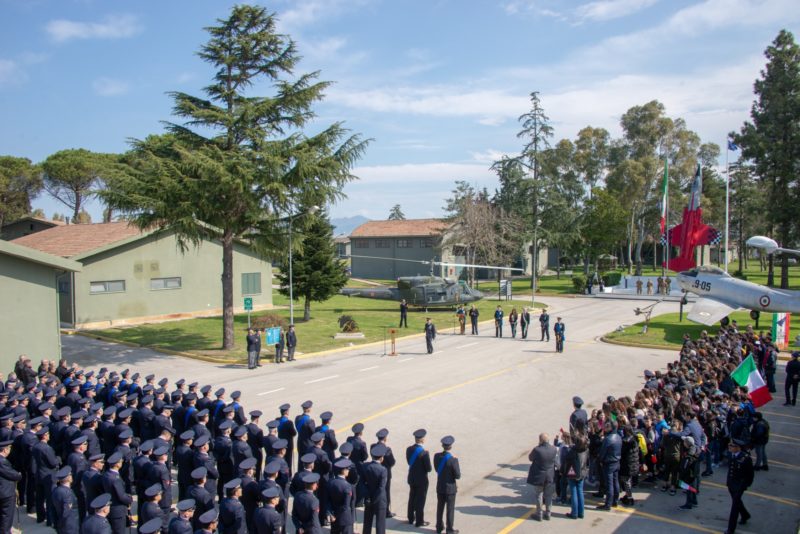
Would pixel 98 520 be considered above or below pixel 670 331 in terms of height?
above

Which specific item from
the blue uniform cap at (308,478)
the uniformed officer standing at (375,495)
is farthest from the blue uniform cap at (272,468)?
the uniformed officer standing at (375,495)

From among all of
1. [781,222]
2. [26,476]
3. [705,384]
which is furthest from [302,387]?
[781,222]

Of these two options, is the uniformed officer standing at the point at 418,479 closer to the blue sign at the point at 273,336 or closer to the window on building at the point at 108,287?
the blue sign at the point at 273,336

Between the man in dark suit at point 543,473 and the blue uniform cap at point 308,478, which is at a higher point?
the blue uniform cap at point 308,478

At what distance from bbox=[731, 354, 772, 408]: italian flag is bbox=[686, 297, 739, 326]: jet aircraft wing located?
1245 cm

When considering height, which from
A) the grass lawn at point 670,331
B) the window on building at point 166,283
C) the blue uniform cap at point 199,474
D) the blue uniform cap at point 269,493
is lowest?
the grass lawn at point 670,331

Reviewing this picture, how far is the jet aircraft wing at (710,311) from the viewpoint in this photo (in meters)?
24.9

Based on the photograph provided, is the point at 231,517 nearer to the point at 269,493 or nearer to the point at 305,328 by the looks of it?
the point at 269,493

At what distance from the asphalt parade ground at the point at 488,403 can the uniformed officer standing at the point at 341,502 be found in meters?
1.11

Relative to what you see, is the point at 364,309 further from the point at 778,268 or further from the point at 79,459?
the point at 778,268

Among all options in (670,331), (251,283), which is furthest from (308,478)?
(251,283)

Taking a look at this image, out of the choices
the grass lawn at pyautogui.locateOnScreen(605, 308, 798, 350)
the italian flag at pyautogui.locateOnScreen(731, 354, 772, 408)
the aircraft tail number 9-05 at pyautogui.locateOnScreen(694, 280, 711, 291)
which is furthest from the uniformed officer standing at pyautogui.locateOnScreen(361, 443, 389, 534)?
the aircraft tail number 9-05 at pyautogui.locateOnScreen(694, 280, 711, 291)

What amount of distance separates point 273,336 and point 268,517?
1504 centimetres

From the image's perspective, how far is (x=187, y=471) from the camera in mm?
8914
